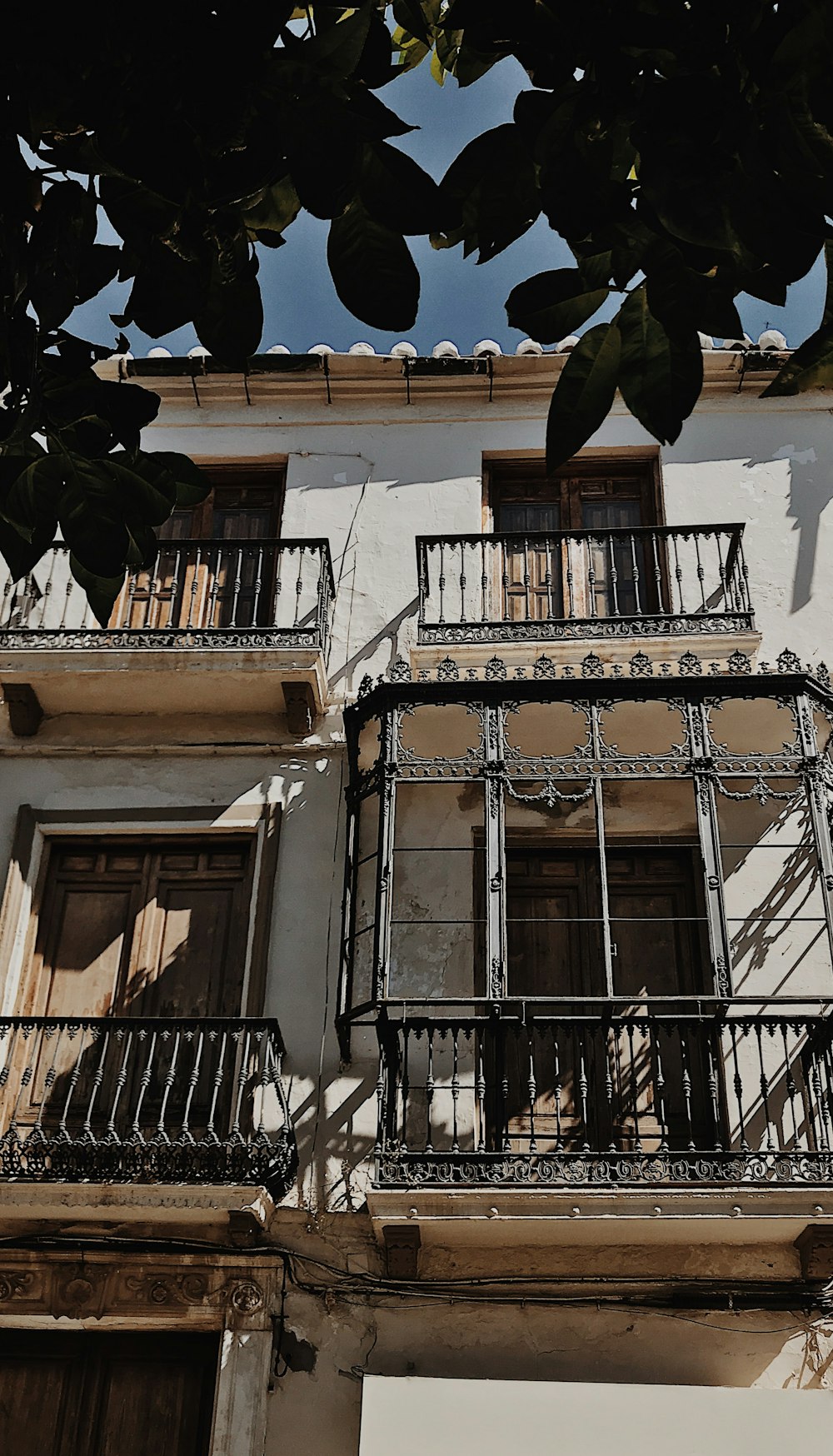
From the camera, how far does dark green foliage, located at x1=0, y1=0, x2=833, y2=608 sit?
2225 millimetres

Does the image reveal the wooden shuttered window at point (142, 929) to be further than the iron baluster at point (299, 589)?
No

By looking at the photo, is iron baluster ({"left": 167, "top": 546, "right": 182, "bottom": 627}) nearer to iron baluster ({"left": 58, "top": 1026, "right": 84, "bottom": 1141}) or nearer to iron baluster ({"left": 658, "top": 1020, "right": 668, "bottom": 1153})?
iron baluster ({"left": 58, "top": 1026, "right": 84, "bottom": 1141})

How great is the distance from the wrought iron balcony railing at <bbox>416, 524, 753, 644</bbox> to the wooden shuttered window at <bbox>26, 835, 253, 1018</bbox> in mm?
2186

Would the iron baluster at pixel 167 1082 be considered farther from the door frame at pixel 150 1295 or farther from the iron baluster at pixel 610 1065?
the iron baluster at pixel 610 1065

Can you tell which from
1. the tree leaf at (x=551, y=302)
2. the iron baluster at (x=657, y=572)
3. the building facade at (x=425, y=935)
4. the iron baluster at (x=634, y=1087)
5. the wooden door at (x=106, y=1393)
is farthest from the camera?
the iron baluster at (x=657, y=572)

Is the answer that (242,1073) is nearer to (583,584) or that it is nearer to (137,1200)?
(137,1200)

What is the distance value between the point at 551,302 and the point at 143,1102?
23.3 feet

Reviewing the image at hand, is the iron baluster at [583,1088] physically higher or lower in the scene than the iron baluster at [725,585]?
lower

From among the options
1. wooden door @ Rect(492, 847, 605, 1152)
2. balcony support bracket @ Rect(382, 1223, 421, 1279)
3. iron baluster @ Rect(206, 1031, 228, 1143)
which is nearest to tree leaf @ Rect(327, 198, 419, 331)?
wooden door @ Rect(492, 847, 605, 1152)

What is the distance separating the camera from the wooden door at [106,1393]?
795cm

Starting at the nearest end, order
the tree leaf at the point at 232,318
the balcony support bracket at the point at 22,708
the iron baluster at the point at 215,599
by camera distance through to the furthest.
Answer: the tree leaf at the point at 232,318 → the balcony support bracket at the point at 22,708 → the iron baluster at the point at 215,599

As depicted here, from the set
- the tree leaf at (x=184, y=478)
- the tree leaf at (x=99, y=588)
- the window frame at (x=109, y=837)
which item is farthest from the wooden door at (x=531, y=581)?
the tree leaf at (x=99, y=588)

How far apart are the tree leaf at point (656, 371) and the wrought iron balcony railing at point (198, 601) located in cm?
757

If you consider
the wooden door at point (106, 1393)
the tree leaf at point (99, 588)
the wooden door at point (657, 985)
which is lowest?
the wooden door at point (106, 1393)
